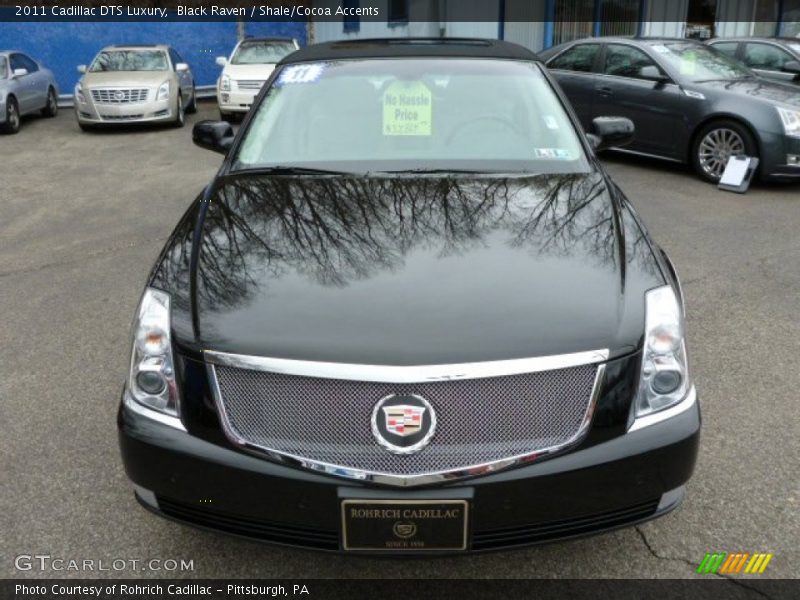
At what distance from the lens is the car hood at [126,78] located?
12789 millimetres

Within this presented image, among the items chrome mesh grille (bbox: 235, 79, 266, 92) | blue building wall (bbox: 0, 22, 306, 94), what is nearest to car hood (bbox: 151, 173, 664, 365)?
chrome mesh grille (bbox: 235, 79, 266, 92)

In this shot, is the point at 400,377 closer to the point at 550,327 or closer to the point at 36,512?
the point at 550,327

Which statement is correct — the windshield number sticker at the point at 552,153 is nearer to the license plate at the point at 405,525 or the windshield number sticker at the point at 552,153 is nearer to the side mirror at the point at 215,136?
the side mirror at the point at 215,136

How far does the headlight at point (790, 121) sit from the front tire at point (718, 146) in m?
0.33

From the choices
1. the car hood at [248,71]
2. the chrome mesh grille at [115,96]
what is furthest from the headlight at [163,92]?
the car hood at [248,71]

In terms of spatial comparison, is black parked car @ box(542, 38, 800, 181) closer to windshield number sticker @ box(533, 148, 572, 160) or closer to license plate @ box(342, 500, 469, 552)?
windshield number sticker @ box(533, 148, 572, 160)

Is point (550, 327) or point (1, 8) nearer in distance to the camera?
point (550, 327)

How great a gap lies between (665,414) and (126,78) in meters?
12.6

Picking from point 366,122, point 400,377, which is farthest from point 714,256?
point 400,377

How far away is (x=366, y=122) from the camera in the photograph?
3.58 metres

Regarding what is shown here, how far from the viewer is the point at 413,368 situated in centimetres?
210

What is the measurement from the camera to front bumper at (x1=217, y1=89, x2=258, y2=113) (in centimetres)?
1336

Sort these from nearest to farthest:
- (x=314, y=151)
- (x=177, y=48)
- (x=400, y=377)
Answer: (x=400, y=377) < (x=314, y=151) < (x=177, y=48)

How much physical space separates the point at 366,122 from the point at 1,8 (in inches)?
653
